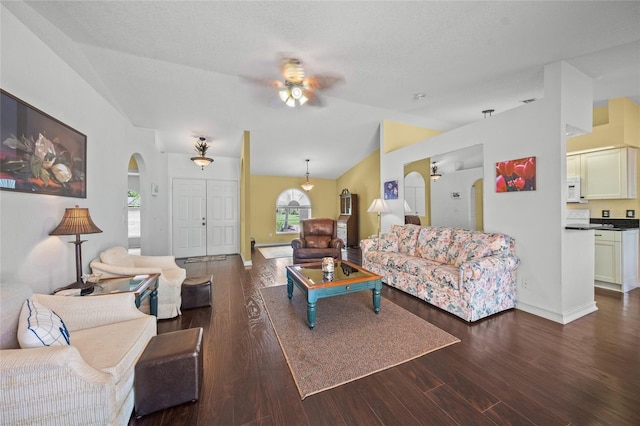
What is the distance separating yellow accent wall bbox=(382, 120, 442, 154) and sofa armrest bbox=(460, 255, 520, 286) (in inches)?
124

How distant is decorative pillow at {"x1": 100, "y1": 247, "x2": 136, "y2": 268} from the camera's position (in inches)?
107

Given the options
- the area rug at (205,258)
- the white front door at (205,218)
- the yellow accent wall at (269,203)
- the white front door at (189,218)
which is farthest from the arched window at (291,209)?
the white front door at (189,218)

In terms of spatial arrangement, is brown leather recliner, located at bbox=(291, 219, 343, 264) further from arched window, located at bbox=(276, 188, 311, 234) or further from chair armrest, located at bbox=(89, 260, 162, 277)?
arched window, located at bbox=(276, 188, 311, 234)

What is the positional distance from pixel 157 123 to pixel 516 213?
6.13m

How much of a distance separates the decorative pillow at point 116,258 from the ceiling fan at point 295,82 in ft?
9.47

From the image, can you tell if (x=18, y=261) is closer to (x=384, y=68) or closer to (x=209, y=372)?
(x=209, y=372)

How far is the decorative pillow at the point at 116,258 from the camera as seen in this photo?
2.72 m

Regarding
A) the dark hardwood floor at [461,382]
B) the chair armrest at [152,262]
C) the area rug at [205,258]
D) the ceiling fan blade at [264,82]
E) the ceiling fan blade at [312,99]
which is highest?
the ceiling fan blade at [312,99]

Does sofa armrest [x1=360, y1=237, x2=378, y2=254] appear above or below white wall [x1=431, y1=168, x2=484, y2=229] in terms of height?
below

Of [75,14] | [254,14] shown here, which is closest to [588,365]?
[254,14]

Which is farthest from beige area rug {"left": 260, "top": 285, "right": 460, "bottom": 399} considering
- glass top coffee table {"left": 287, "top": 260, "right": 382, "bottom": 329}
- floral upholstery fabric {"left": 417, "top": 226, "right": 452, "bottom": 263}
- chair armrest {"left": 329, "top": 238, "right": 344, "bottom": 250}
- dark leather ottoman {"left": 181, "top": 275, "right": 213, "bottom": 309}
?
chair armrest {"left": 329, "top": 238, "right": 344, "bottom": 250}

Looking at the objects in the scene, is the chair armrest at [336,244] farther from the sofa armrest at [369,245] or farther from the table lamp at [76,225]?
the table lamp at [76,225]

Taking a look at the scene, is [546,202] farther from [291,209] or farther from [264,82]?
[291,209]

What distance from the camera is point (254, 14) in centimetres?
214
